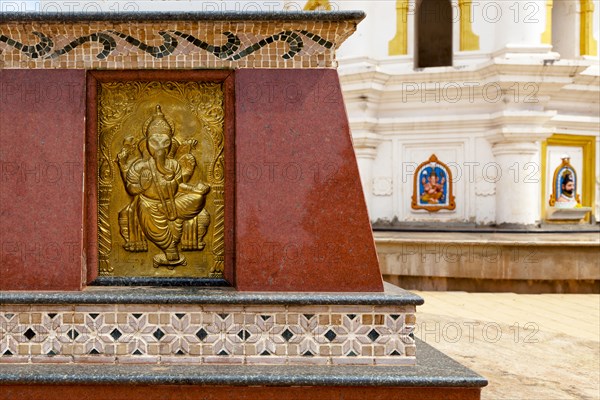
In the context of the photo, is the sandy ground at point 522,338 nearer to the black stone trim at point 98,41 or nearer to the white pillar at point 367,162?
the black stone trim at point 98,41

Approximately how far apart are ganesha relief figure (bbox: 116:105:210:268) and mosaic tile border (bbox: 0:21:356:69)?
283 millimetres

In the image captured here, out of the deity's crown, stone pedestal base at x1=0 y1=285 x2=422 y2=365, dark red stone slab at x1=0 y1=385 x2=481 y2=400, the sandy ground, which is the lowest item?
the sandy ground

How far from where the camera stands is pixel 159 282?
8.73ft

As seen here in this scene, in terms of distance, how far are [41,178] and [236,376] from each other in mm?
1236

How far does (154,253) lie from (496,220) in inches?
326

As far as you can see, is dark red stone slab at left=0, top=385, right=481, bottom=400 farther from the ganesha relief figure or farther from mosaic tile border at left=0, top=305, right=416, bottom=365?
the ganesha relief figure

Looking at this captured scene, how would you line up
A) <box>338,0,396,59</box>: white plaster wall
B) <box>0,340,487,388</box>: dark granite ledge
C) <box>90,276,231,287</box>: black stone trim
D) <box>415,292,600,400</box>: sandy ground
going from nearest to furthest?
<box>0,340,487,388</box>: dark granite ledge, <box>90,276,231,287</box>: black stone trim, <box>415,292,600,400</box>: sandy ground, <box>338,0,396,59</box>: white plaster wall

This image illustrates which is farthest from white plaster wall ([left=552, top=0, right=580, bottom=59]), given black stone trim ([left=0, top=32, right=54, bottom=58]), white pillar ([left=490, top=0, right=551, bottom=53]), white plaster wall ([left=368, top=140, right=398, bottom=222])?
black stone trim ([left=0, top=32, right=54, bottom=58])

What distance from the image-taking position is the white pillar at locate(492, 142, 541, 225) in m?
9.59

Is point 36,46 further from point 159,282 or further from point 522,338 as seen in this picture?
point 522,338

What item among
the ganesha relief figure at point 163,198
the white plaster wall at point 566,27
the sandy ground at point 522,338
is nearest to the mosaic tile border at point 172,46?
the ganesha relief figure at point 163,198

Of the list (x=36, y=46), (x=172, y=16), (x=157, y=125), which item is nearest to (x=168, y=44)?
(x=172, y=16)

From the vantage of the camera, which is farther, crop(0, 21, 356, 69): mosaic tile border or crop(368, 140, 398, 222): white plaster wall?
crop(368, 140, 398, 222): white plaster wall

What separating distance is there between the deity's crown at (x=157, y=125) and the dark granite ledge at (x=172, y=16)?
0.42 m
